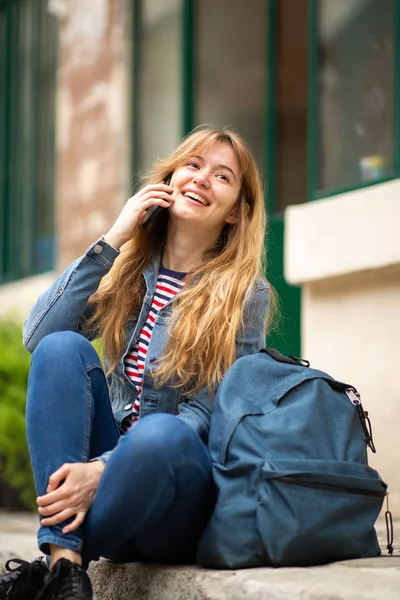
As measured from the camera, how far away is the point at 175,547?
2670 millimetres

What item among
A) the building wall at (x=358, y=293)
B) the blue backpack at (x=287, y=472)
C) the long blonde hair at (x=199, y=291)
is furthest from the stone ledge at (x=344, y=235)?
the blue backpack at (x=287, y=472)

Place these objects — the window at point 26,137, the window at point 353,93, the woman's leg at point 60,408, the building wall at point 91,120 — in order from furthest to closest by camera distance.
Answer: the window at point 26,137 → the building wall at point 91,120 → the window at point 353,93 → the woman's leg at point 60,408

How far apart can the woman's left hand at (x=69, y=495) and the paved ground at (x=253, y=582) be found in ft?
1.01

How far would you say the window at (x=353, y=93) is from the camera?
493 centimetres

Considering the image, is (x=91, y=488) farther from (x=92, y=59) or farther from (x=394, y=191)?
(x=92, y=59)

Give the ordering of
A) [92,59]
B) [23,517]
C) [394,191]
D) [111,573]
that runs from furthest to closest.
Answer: [92,59], [23,517], [394,191], [111,573]

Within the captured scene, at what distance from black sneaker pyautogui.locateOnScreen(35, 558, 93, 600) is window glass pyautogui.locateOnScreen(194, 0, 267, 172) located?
14.8ft

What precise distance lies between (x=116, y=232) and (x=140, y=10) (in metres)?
4.51

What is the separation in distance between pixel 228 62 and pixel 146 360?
171 inches

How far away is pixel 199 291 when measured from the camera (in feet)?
9.56

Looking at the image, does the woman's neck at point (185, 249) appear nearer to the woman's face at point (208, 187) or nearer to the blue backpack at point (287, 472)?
the woman's face at point (208, 187)

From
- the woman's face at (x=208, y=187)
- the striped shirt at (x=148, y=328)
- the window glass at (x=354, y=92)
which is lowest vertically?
the striped shirt at (x=148, y=328)

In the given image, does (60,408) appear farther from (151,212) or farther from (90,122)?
(90,122)

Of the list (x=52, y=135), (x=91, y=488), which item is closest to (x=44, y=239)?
(x=52, y=135)
